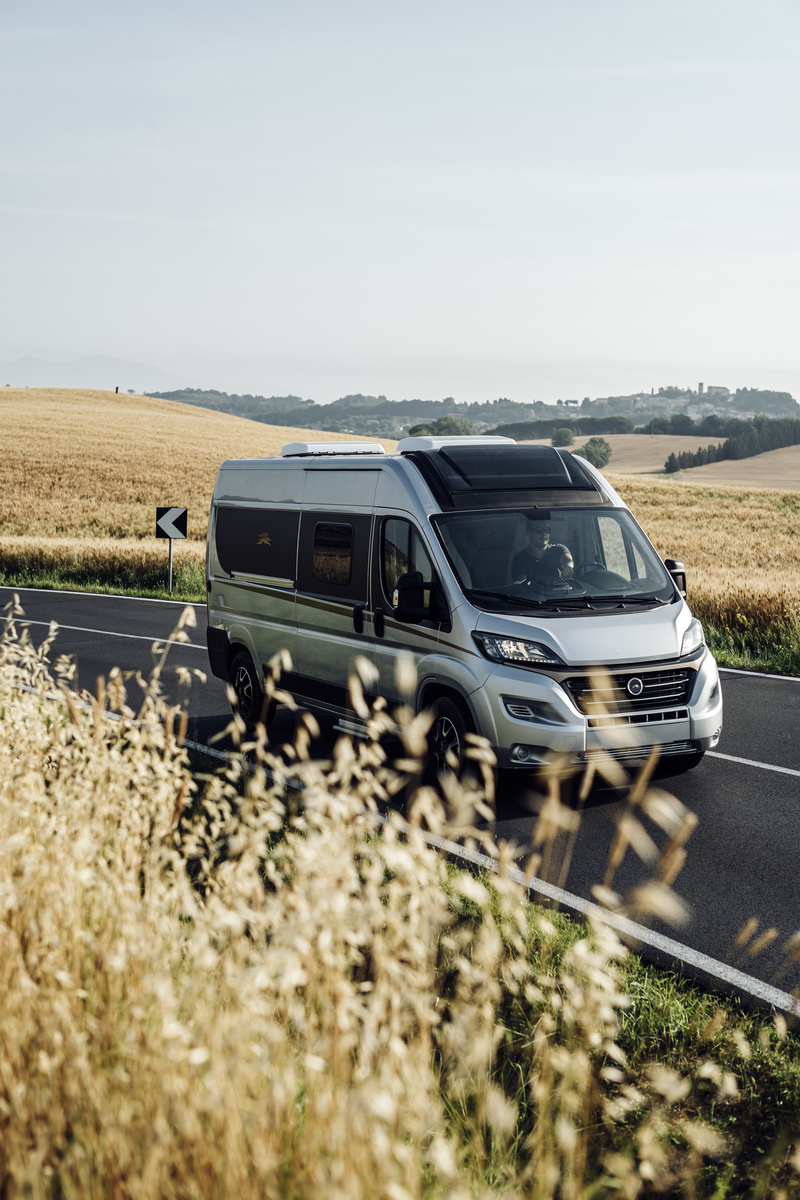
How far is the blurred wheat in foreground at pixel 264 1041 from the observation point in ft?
6.91

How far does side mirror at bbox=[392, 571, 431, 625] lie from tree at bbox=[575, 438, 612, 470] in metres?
98.9

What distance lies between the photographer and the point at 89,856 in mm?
3061

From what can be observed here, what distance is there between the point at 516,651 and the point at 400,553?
4.76 feet

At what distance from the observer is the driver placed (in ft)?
24.6

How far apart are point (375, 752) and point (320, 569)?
560 centimetres

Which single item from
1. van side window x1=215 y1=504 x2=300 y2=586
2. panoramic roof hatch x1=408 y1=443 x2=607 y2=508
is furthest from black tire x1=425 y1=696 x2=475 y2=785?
van side window x1=215 y1=504 x2=300 y2=586

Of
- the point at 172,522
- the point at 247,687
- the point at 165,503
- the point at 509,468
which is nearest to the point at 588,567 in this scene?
the point at 509,468

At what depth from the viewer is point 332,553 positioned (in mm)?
8555

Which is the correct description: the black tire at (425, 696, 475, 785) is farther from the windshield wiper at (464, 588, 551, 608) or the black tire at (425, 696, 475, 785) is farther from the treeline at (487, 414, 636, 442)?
the treeline at (487, 414, 636, 442)

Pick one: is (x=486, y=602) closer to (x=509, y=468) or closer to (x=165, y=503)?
(x=509, y=468)

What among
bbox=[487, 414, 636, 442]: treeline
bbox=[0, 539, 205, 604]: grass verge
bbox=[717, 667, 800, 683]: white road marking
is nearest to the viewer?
bbox=[717, 667, 800, 683]: white road marking

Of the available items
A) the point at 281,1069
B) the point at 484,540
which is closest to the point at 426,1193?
the point at 281,1069

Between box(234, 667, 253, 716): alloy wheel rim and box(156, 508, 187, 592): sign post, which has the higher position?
box(156, 508, 187, 592): sign post

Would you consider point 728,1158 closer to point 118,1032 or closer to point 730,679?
point 118,1032
